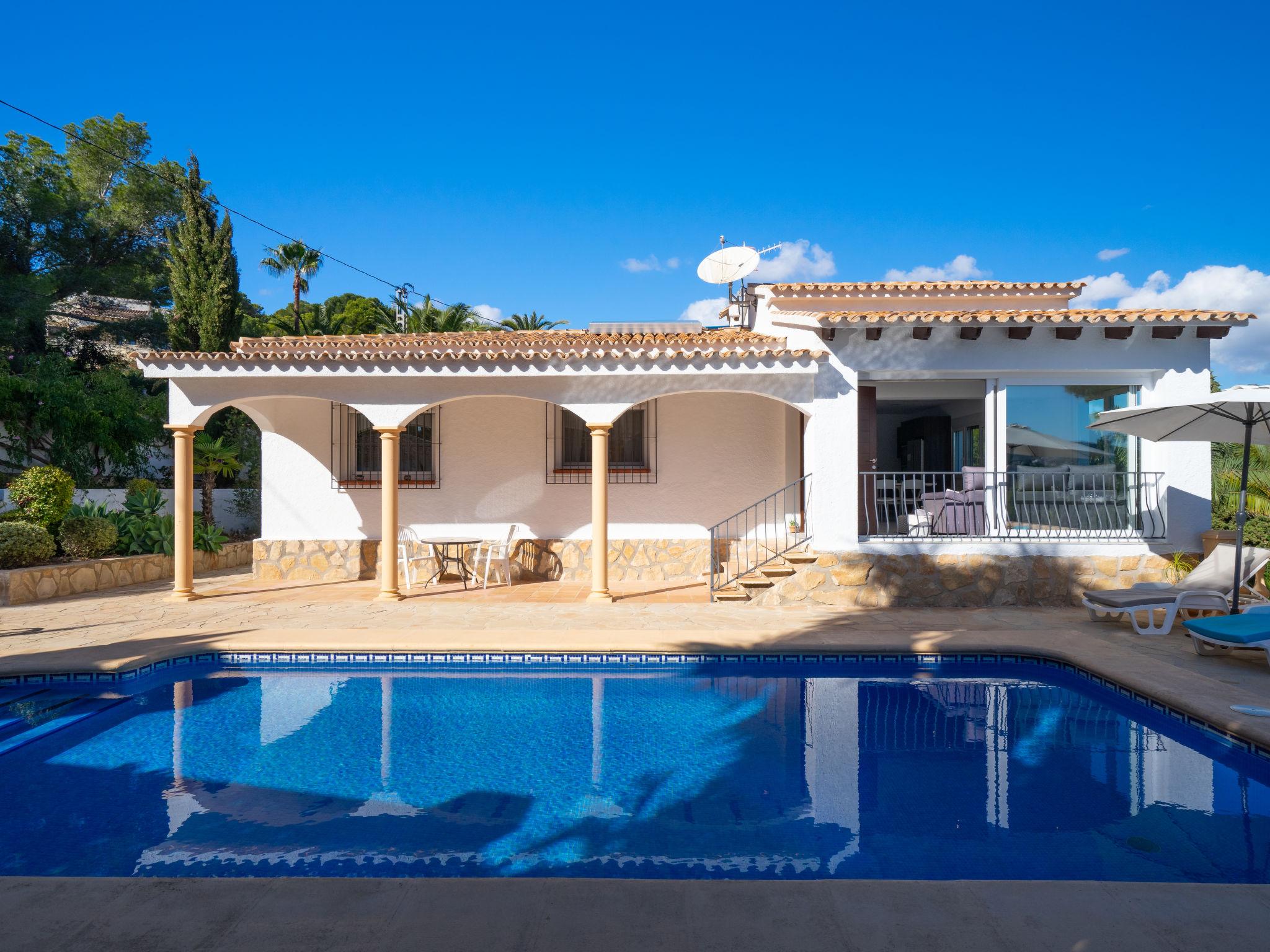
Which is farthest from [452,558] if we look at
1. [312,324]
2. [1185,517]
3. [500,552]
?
[312,324]

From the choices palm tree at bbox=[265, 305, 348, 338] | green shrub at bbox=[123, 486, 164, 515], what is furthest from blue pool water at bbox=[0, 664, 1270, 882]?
palm tree at bbox=[265, 305, 348, 338]

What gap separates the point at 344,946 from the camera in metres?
2.58

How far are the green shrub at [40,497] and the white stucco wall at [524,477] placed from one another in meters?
2.88

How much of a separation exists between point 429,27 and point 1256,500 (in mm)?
14839

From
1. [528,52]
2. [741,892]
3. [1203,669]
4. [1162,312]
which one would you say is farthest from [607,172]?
[741,892]

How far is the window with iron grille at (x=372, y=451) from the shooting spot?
12.6 meters

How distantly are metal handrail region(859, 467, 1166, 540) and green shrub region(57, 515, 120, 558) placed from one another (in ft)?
38.3

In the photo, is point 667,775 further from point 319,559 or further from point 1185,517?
point 319,559

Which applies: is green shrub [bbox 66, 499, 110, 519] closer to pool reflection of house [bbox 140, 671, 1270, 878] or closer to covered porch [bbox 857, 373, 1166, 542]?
pool reflection of house [bbox 140, 671, 1270, 878]

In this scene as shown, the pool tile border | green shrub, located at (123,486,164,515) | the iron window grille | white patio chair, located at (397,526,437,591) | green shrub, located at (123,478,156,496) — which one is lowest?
the pool tile border

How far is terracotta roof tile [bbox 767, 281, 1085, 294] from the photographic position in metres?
13.4

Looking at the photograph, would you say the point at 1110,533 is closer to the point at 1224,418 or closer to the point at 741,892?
the point at 1224,418

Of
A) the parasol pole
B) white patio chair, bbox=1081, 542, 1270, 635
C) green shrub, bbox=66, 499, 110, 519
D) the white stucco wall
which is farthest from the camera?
the white stucco wall

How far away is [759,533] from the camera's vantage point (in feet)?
39.8
